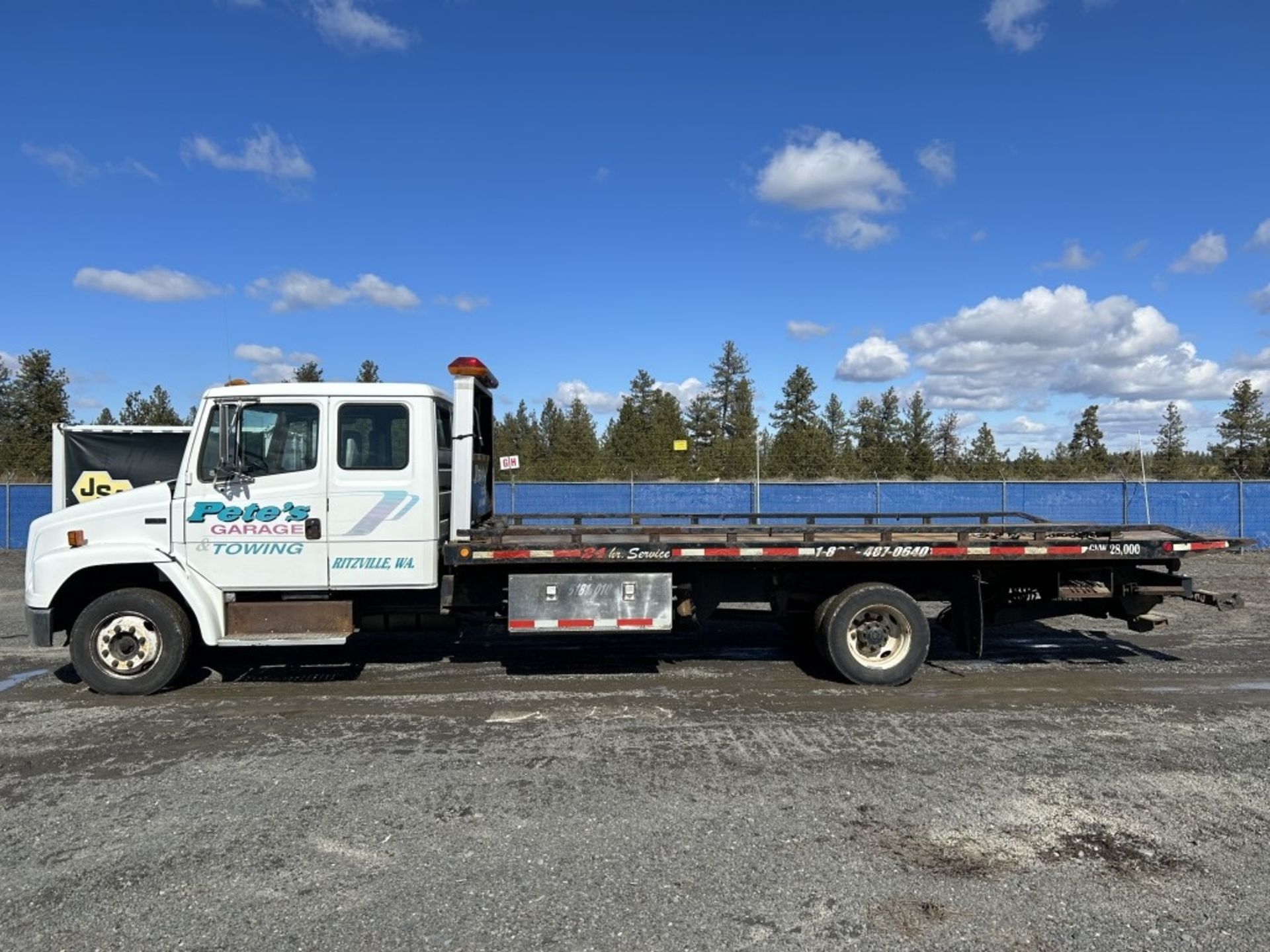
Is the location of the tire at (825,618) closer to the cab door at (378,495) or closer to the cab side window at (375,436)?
the cab door at (378,495)

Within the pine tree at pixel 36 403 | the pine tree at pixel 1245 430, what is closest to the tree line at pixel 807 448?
the pine tree at pixel 1245 430

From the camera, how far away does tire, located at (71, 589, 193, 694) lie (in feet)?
21.6

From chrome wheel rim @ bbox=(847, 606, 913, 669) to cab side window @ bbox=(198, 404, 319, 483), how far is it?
4.79 m

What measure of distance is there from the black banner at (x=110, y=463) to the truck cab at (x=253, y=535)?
17.7 feet

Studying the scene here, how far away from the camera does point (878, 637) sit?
7.09 metres

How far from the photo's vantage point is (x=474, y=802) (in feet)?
14.8

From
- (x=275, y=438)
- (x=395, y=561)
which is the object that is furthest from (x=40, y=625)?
(x=395, y=561)

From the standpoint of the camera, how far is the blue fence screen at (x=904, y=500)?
19.6 m

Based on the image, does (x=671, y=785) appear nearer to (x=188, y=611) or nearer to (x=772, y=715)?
(x=772, y=715)

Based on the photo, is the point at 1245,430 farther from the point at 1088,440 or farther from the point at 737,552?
the point at 737,552

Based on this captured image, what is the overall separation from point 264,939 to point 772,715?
3843mm

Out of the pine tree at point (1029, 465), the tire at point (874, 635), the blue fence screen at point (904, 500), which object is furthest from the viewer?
the pine tree at point (1029, 465)

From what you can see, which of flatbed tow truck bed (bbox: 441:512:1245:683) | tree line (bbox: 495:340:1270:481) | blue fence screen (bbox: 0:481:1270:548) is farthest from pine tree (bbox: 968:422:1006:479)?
flatbed tow truck bed (bbox: 441:512:1245:683)

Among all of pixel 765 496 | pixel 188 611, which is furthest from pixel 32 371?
pixel 188 611
